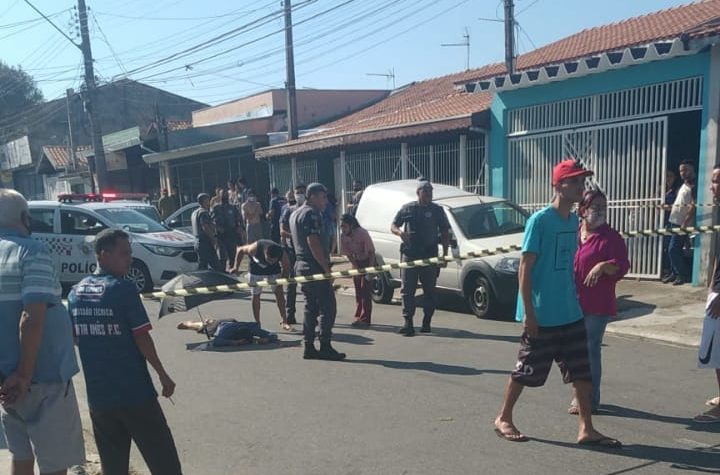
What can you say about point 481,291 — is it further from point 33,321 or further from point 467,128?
point 33,321

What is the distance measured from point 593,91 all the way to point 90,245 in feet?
31.6

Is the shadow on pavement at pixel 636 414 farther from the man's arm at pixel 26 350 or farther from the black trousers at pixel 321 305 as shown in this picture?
the man's arm at pixel 26 350

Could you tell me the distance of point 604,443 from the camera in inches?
177

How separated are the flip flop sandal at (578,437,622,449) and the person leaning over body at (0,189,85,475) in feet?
10.6

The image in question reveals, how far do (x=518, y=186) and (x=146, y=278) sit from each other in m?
7.54

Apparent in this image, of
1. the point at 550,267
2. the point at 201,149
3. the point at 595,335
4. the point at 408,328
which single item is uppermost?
the point at 201,149

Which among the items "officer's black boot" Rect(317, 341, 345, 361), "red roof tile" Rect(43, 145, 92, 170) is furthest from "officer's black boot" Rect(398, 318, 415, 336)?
"red roof tile" Rect(43, 145, 92, 170)

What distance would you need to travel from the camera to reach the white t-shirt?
32.4 ft

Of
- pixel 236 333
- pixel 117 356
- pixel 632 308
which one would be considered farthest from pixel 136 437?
pixel 632 308

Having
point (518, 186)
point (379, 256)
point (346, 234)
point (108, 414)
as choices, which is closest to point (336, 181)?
point (518, 186)

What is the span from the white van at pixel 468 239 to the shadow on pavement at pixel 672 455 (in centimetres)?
441

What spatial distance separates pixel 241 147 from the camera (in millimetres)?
22234

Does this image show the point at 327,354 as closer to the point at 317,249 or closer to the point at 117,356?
the point at 317,249

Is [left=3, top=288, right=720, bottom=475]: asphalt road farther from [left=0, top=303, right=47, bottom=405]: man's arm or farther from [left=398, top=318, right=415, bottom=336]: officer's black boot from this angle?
[left=0, top=303, right=47, bottom=405]: man's arm
